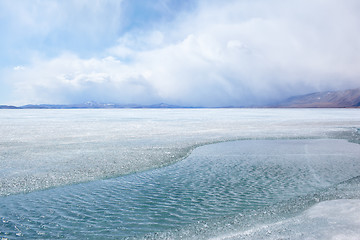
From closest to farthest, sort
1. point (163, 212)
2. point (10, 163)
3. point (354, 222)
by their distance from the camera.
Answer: point (354, 222) < point (163, 212) < point (10, 163)

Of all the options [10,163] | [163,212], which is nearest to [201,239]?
[163,212]

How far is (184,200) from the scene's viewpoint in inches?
406

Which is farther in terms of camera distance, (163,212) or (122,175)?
(122,175)

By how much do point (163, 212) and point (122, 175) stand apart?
5.22m

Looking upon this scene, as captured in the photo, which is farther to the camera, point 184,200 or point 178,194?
point 178,194

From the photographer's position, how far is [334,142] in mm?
25203

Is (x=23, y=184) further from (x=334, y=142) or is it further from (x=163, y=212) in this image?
(x=334, y=142)

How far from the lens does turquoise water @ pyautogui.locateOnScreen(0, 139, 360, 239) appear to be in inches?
310

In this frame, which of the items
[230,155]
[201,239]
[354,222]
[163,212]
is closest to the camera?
[201,239]

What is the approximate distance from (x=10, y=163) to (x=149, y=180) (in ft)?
30.1

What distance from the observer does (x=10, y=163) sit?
1598 centimetres

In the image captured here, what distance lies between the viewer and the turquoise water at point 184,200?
7875 millimetres

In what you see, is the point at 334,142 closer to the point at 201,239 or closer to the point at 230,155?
the point at 230,155

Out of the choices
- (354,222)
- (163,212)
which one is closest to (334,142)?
(354,222)
